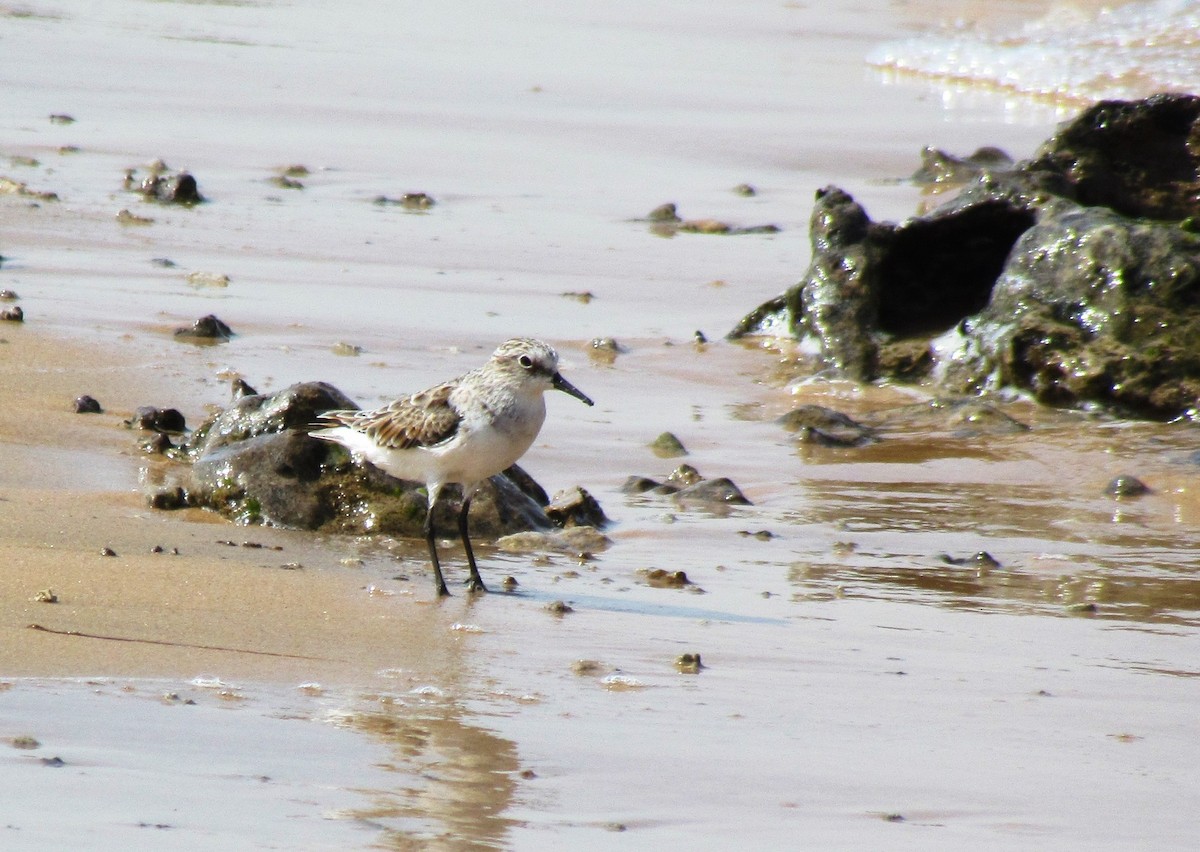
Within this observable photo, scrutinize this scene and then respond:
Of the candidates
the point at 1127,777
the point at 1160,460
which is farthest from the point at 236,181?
the point at 1127,777

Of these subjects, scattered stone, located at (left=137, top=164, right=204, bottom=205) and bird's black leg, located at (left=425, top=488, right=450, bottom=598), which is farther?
scattered stone, located at (left=137, top=164, right=204, bottom=205)

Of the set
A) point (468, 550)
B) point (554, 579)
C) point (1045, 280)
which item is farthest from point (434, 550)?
point (1045, 280)

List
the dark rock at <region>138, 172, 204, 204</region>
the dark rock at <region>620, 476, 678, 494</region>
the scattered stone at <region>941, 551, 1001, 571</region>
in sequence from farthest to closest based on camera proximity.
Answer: the dark rock at <region>138, 172, 204, 204</region>, the dark rock at <region>620, 476, 678, 494</region>, the scattered stone at <region>941, 551, 1001, 571</region>

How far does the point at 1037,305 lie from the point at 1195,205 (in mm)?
1714

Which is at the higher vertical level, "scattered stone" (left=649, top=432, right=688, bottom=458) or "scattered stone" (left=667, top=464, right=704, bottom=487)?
"scattered stone" (left=649, top=432, right=688, bottom=458)

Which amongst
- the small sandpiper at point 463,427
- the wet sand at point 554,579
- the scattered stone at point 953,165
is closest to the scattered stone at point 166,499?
the wet sand at point 554,579

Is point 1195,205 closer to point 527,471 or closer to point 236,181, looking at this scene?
point 527,471

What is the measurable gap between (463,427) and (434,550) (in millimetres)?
432

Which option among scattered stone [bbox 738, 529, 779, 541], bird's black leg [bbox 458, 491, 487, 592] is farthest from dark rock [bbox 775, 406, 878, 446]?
bird's black leg [bbox 458, 491, 487, 592]

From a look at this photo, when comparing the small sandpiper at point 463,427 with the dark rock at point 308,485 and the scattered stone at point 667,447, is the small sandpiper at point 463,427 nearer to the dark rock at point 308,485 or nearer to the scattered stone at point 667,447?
the dark rock at point 308,485

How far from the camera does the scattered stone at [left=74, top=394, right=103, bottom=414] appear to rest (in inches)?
292

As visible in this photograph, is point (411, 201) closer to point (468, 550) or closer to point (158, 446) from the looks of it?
point (158, 446)

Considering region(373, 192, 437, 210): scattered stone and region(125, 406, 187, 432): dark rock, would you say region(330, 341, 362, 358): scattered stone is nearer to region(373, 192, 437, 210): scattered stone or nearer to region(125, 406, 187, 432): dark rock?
region(125, 406, 187, 432): dark rock

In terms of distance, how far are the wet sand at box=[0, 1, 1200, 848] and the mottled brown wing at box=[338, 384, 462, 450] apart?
1.48 ft
